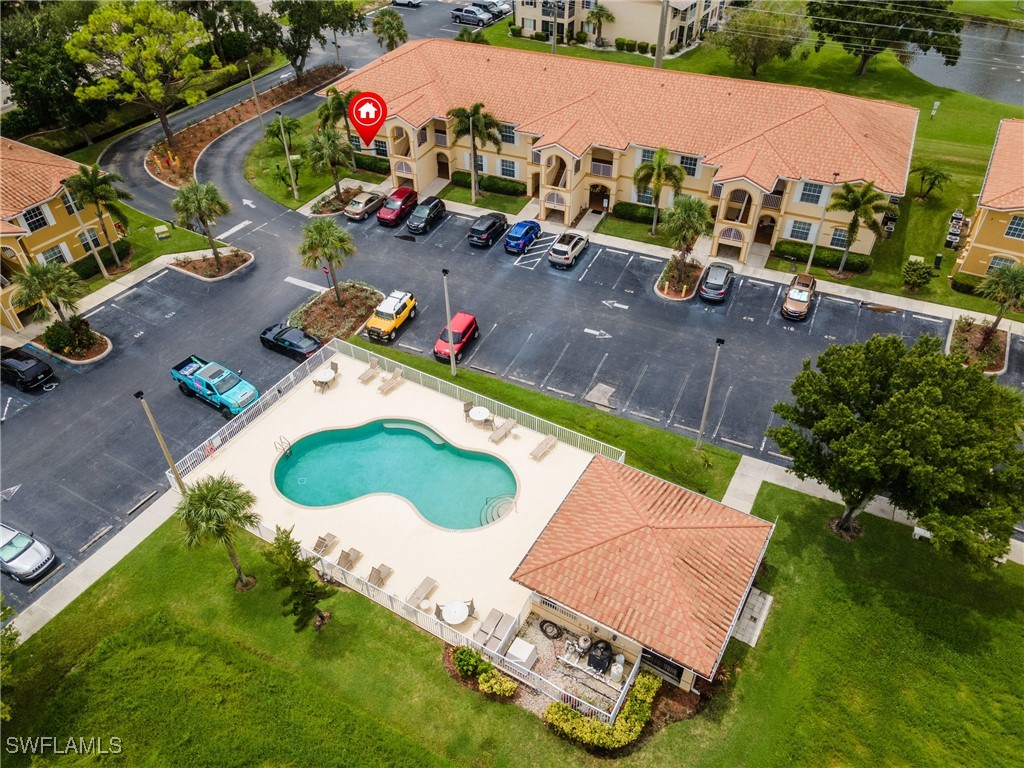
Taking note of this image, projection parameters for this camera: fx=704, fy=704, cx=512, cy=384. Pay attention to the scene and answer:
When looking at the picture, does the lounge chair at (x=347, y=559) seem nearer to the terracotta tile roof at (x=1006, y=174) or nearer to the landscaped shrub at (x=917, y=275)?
the landscaped shrub at (x=917, y=275)

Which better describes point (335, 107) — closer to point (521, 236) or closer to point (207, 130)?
point (207, 130)

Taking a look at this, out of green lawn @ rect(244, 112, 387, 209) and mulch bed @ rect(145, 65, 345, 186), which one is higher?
mulch bed @ rect(145, 65, 345, 186)

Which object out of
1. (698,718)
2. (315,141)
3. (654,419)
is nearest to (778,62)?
(315,141)

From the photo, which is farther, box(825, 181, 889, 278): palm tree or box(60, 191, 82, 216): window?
box(60, 191, 82, 216): window

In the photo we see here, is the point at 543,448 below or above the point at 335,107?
below

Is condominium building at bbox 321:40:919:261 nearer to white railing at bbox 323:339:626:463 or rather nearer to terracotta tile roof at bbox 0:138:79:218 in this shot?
white railing at bbox 323:339:626:463

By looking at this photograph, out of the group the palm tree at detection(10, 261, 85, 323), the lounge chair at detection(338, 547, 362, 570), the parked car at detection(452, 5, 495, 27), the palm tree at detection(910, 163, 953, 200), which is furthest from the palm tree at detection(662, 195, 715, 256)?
the parked car at detection(452, 5, 495, 27)

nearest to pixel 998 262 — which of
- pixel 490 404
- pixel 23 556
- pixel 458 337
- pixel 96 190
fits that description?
pixel 490 404
